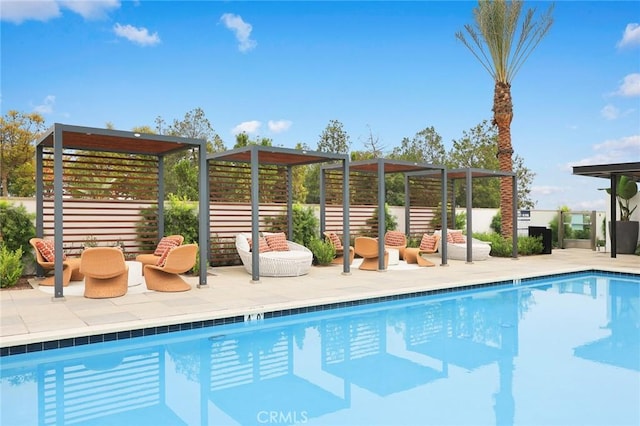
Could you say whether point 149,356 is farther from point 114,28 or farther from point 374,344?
point 114,28

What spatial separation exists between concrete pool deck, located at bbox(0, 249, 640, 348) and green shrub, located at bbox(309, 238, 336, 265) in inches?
11.2

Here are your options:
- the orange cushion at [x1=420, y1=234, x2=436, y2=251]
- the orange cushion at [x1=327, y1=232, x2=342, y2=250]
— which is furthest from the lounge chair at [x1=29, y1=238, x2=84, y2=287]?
the orange cushion at [x1=420, y1=234, x2=436, y2=251]

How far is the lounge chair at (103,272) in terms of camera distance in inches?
319

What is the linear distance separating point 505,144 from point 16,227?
14.4 meters

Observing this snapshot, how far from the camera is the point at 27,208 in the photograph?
1048cm

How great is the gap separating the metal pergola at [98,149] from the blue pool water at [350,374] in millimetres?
2602

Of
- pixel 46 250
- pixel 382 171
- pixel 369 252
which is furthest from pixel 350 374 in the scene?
pixel 382 171

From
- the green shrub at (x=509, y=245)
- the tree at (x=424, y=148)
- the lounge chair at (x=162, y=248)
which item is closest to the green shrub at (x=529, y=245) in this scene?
the green shrub at (x=509, y=245)

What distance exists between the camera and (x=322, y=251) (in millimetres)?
12891

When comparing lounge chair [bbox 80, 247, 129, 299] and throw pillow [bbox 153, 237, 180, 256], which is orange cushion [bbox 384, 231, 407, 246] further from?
lounge chair [bbox 80, 247, 129, 299]

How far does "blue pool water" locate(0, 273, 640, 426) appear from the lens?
14.4 ft

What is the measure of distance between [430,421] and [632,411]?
1.76 metres

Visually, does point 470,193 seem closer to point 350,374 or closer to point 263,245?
point 263,245

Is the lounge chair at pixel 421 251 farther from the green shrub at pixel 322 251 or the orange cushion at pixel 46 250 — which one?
the orange cushion at pixel 46 250
